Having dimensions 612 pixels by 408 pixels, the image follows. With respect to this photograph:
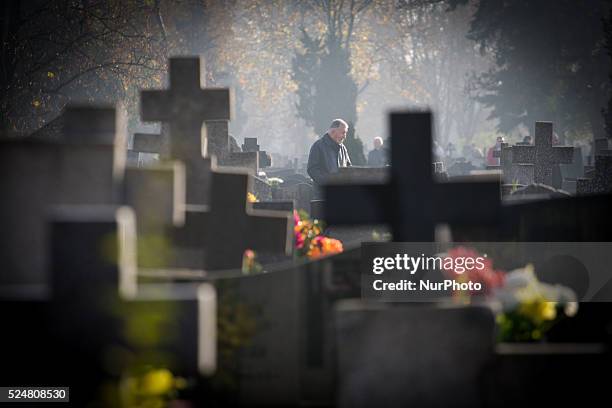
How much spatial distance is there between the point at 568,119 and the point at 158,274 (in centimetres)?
3171

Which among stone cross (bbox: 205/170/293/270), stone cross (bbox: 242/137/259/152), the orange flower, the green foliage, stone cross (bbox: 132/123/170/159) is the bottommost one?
the orange flower

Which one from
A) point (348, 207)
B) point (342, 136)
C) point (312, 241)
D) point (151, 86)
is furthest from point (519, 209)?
point (151, 86)

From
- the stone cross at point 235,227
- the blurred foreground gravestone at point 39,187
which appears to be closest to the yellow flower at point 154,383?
the blurred foreground gravestone at point 39,187

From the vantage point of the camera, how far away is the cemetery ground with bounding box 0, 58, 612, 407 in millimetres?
4465

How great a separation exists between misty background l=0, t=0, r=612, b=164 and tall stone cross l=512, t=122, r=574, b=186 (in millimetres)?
5801

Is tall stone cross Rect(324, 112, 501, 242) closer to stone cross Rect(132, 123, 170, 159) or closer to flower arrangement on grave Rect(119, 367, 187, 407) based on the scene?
flower arrangement on grave Rect(119, 367, 187, 407)

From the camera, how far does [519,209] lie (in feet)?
25.5

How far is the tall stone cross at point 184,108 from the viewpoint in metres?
8.04

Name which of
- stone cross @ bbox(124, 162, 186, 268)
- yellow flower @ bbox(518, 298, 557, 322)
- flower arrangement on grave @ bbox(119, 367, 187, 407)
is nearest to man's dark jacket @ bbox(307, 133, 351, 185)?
stone cross @ bbox(124, 162, 186, 268)

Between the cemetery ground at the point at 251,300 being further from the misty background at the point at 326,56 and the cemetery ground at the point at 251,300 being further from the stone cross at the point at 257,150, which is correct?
the stone cross at the point at 257,150

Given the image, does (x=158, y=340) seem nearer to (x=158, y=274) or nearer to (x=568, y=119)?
(x=158, y=274)

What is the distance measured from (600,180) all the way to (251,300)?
1060 cm

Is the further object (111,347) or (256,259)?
(256,259)

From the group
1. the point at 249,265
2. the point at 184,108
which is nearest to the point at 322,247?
the point at 249,265
